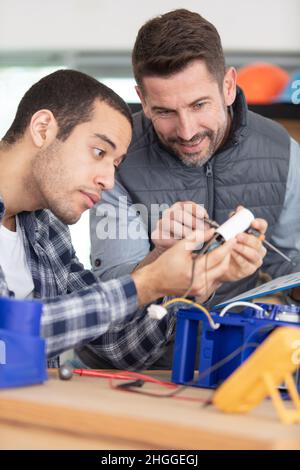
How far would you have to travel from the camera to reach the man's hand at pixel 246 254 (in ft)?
4.62

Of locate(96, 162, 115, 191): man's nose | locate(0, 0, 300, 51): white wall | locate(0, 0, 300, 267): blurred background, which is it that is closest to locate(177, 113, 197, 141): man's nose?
locate(96, 162, 115, 191): man's nose

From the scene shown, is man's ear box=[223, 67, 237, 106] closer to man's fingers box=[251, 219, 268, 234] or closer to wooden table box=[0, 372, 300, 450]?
man's fingers box=[251, 219, 268, 234]

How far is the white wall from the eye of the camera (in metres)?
4.73

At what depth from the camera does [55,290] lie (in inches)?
67.2

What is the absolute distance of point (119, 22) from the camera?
15.9ft

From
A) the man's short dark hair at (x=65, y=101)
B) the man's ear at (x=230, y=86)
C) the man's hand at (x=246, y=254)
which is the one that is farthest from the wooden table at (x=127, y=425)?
the man's ear at (x=230, y=86)

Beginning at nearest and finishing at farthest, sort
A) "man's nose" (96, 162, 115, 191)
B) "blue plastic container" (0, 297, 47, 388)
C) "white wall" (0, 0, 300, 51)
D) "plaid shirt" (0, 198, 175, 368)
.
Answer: "blue plastic container" (0, 297, 47, 388) < "plaid shirt" (0, 198, 175, 368) < "man's nose" (96, 162, 115, 191) < "white wall" (0, 0, 300, 51)

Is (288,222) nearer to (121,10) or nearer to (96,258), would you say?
(96,258)

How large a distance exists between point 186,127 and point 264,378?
1.07 m

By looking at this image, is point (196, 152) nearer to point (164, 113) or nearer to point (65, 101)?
point (164, 113)

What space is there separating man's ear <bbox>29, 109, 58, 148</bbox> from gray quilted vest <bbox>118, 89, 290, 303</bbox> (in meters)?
0.48

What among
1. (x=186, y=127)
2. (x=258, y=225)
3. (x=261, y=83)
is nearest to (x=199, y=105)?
(x=186, y=127)

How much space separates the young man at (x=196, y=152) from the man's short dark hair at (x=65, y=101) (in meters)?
0.25

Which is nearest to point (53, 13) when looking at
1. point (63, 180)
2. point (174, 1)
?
point (174, 1)
